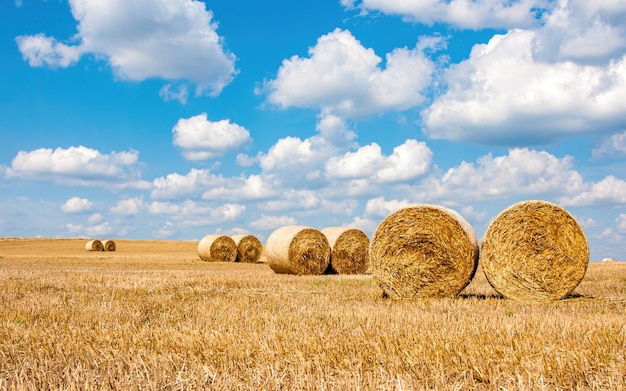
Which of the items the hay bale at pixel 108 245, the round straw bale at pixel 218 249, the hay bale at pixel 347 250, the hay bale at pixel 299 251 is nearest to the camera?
the hay bale at pixel 299 251

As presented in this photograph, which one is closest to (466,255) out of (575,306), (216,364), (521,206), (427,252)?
(427,252)

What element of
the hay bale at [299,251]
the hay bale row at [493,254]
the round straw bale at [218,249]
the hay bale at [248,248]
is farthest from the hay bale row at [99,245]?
the hay bale row at [493,254]

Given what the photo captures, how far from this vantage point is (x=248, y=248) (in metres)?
30.6

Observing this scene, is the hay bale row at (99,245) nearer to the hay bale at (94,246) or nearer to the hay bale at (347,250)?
the hay bale at (94,246)

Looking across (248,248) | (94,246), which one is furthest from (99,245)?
(248,248)

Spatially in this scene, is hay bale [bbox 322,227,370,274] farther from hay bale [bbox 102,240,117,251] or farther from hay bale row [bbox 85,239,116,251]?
hay bale [bbox 102,240,117,251]

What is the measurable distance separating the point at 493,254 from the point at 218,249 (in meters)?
20.6

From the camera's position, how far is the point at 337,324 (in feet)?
20.9

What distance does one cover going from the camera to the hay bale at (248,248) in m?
30.2

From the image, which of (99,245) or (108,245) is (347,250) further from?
(108,245)

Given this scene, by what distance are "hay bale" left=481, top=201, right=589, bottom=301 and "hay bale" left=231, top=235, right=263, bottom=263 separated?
20.9 m

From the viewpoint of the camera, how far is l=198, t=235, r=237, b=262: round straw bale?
29.2 metres

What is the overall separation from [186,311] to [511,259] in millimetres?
6273

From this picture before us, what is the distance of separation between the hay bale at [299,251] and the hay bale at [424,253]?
783 centimetres
